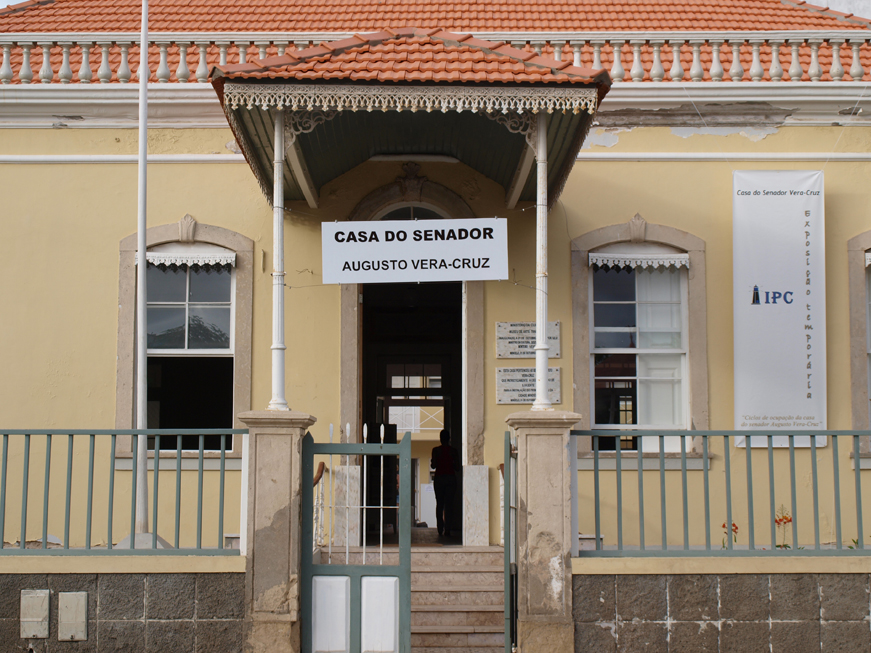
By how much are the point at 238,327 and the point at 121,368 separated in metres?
1.25

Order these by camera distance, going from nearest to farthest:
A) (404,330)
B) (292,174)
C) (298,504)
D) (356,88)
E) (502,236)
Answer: (298,504)
(356,88)
(502,236)
(292,174)
(404,330)

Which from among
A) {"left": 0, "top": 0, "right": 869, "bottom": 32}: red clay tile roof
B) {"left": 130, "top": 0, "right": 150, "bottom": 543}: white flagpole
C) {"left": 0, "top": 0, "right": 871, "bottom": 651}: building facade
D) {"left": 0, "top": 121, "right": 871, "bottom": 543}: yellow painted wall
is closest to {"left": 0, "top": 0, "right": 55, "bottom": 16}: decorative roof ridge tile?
{"left": 0, "top": 0, "right": 869, "bottom": 32}: red clay tile roof

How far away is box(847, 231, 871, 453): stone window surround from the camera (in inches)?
355

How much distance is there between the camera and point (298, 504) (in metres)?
6.22

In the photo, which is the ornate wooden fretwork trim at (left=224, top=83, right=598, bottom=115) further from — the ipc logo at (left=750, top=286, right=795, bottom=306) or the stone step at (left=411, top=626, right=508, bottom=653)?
the stone step at (left=411, top=626, right=508, bottom=653)

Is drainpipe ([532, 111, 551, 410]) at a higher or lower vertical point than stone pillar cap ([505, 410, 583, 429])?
higher

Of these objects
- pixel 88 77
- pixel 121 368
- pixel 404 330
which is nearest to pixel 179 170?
pixel 88 77

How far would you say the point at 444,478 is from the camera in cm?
991

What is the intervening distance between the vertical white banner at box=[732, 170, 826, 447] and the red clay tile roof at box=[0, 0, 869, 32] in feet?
9.28

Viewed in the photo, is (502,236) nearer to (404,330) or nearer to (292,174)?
(292,174)

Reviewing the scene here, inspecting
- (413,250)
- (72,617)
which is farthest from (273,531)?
(413,250)

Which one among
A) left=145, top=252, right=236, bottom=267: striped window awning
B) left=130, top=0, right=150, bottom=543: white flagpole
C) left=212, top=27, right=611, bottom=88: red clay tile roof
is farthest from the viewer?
left=145, top=252, right=236, bottom=267: striped window awning

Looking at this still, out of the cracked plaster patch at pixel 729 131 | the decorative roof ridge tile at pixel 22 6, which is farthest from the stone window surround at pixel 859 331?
the decorative roof ridge tile at pixel 22 6

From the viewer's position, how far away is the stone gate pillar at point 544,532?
20.3 ft
